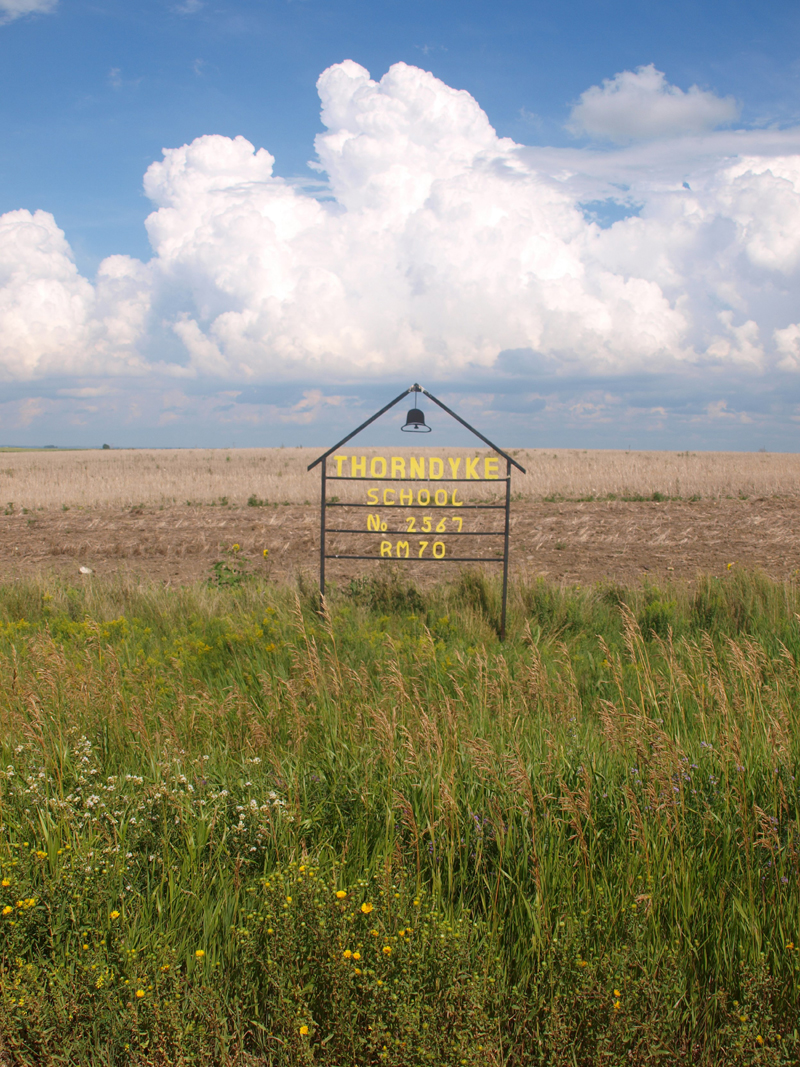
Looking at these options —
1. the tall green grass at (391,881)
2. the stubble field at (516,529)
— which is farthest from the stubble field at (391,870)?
the stubble field at (516,529)

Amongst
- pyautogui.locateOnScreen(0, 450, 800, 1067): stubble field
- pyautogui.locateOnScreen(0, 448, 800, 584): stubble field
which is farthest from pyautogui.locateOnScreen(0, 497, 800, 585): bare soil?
pyautogui.locateOnScreen(0, 450, 800, 1067): stubble field

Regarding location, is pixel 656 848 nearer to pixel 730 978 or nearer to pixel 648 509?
pixel 730 978

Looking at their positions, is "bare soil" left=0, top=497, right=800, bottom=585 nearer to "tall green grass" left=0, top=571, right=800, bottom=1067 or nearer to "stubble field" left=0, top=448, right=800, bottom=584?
"stubble field" left=0, top=448, right=800, bottom=584

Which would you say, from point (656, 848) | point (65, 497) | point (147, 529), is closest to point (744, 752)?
point (656, 848)

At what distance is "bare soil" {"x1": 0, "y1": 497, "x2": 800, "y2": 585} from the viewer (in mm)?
11812

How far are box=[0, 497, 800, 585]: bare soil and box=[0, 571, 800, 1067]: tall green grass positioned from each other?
6.74 metres

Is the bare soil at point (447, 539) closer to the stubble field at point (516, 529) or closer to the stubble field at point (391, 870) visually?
the stubble field at point (516, 529)

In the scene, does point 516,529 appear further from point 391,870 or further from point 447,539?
point 391,870

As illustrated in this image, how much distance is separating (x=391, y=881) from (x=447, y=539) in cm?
1277

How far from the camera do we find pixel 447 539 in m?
15.3

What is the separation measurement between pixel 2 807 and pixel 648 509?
1799 centimetres

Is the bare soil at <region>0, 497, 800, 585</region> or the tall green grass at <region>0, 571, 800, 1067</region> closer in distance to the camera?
the tall green grass at <region>0, 571, 800, 1067</region>

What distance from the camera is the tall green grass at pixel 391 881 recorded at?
2150mm

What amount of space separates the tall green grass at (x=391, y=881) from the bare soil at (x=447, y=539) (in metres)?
6.74
